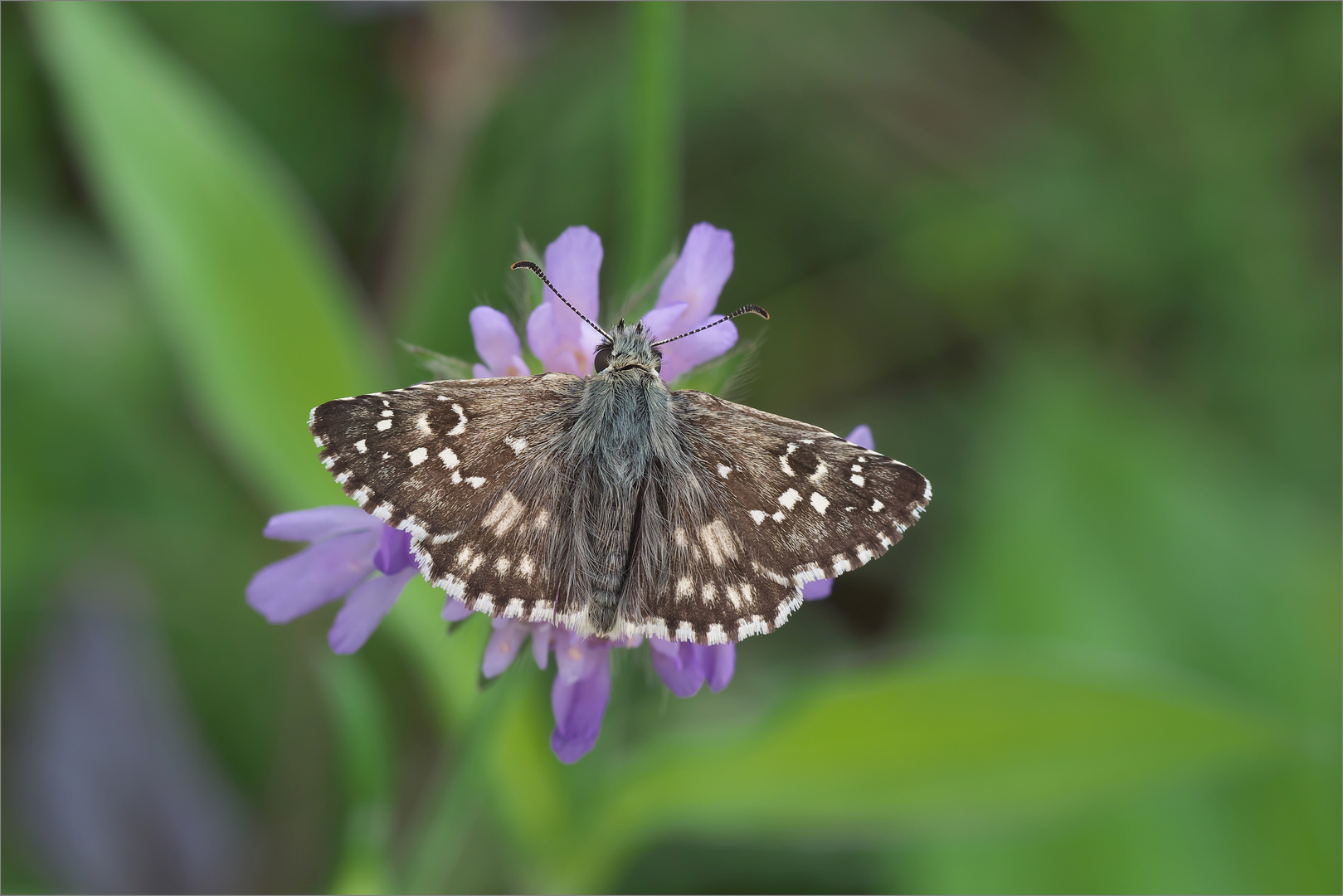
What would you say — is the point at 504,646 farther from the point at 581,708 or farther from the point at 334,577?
the point at 334,577

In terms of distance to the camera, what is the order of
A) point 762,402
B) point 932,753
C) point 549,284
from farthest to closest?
point 762,402
point 932,753
point 549,284

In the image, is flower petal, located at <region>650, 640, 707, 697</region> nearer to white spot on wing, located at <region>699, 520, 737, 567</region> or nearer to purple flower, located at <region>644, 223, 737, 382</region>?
white spot on wing, located at <region>699, 520, 737, 567</region>

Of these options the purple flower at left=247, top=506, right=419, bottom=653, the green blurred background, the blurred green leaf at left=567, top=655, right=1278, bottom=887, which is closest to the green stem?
the green blurred background

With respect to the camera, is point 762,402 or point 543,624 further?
point 762,402

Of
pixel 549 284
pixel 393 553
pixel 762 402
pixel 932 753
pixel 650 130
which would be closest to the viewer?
pixel 393 553

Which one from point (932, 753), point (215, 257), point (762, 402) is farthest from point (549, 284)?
point (762, 402)

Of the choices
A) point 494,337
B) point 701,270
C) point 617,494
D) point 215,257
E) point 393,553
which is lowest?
point 393,553

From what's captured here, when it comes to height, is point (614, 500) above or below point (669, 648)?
above
